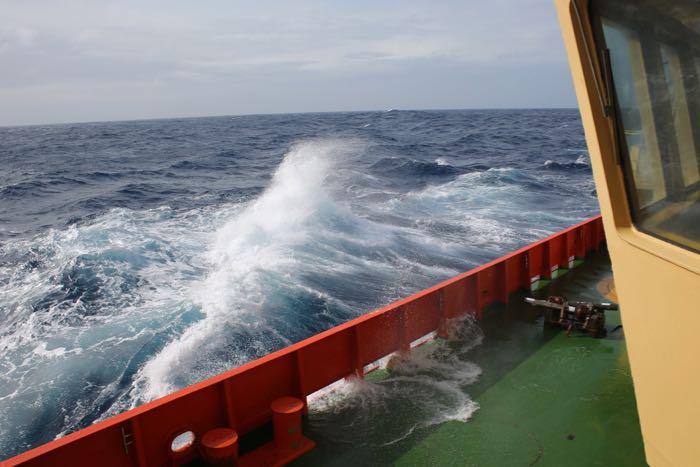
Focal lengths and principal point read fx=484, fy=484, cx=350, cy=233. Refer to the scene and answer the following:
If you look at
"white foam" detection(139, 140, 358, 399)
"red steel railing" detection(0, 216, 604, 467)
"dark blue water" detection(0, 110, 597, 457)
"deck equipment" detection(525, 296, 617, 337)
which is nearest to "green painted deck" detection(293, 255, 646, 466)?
"deck equipment" detection(525, 296, 617, 337)

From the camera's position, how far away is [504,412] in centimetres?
486

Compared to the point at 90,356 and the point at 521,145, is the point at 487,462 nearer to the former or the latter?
the point at 90,356

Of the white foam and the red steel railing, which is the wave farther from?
the red steel railing

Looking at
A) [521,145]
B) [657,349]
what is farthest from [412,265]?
[521,145]

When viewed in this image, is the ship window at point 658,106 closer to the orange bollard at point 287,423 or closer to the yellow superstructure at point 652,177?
the yellow superstructure at point 652,177

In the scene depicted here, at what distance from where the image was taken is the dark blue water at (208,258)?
307 inches

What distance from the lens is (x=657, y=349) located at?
229 centimetres

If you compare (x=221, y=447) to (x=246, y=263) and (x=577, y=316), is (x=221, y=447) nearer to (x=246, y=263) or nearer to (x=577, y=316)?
(x=577, y=316)

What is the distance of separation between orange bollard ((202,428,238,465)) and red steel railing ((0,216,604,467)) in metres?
0.27

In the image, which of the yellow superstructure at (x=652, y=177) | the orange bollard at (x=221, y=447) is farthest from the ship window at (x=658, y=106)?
the orange bollard at (x=221, y=447)

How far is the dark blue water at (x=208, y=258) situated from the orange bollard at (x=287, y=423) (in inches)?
138

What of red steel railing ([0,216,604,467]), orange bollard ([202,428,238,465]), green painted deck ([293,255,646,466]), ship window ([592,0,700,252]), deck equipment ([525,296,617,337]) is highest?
ship window ([592,0,700,252])

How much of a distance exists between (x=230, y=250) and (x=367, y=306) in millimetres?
5057

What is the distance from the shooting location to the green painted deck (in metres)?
4.29
